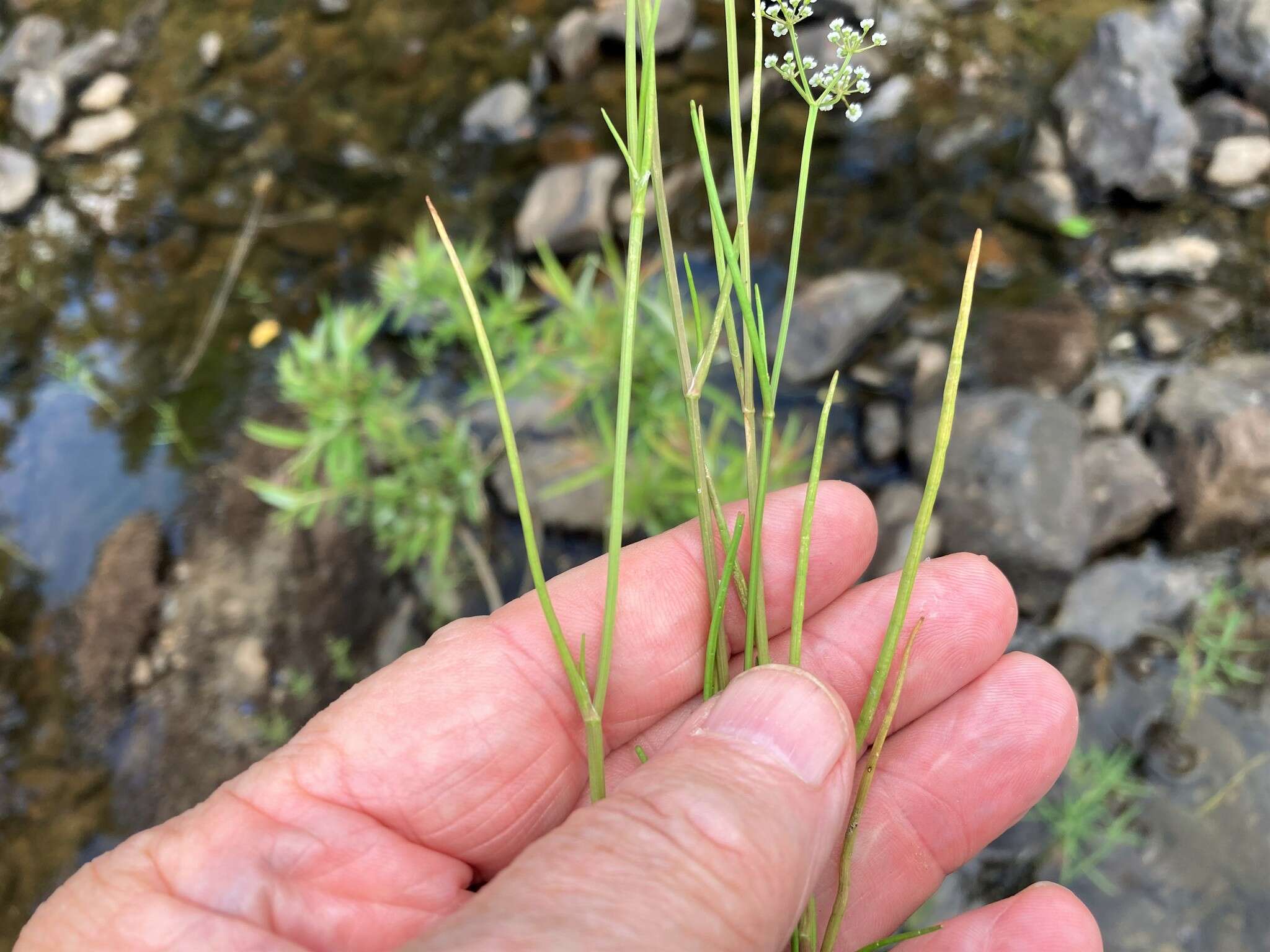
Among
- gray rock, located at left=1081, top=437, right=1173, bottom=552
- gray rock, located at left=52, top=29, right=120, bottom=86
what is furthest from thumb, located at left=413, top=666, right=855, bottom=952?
gray rock, located at left=52, top=29, right=120, bottom=86

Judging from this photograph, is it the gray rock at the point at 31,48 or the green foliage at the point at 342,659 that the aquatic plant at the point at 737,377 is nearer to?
the green foliage at the point at 342,659

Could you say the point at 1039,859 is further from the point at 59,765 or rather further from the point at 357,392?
the point at 59,765

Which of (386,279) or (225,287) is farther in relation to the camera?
(225,287)

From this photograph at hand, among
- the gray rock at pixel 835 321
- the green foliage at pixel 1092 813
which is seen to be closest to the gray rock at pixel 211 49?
the gray rock at pixel 835 321

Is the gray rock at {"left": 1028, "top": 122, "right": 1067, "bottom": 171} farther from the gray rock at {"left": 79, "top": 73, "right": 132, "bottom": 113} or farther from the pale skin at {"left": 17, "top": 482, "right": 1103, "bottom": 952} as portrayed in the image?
the gray rock at {"left": 79, "top": 73, "right": 132, "bottom": 113}

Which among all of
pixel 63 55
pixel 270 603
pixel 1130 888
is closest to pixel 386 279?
pixel 270 603

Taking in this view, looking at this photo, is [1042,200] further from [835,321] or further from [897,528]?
[897,528]
